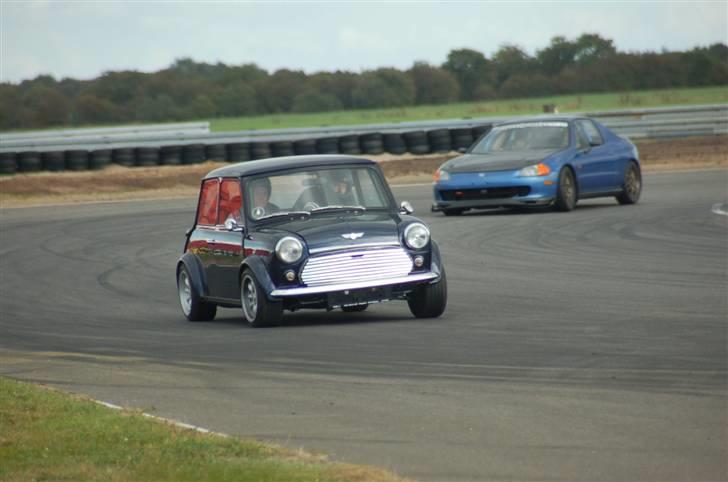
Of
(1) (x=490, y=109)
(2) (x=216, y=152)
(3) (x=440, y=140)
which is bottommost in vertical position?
(1) (x=490, y=109)

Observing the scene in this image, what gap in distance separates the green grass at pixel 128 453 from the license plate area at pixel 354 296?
3.61 meters

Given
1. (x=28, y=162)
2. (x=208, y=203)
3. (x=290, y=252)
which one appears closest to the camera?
(x=290, y=252)

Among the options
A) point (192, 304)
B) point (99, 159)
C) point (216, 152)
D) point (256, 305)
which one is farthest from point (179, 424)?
point (99, 159)

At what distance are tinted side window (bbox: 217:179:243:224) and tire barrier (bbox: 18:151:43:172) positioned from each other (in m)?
25.8

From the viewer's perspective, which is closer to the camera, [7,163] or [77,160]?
[7,163]

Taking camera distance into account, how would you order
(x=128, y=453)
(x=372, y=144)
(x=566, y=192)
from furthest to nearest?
(x=372, y=144), (x=566, y=192), (x=128, y=453)

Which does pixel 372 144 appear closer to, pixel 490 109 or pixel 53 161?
pixel 53 161

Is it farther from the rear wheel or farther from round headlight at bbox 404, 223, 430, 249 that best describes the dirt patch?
round headlight at bbox 404, 223, 430, 249

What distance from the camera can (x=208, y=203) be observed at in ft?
44.1

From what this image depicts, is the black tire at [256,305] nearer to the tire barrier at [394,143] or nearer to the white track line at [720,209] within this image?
the white track line at [720,209]

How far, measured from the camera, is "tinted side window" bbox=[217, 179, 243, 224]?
12.7 meters

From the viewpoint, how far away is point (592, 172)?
2288 centimetres

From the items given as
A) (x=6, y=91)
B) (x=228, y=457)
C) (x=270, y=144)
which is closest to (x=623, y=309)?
(x=228, y=457)

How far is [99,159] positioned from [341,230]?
94.0 ft
